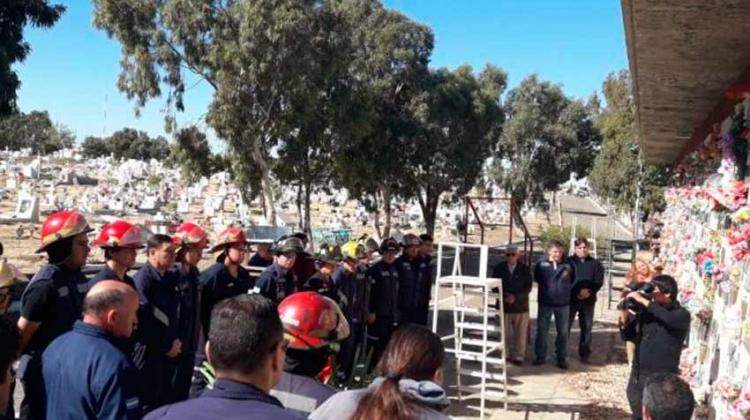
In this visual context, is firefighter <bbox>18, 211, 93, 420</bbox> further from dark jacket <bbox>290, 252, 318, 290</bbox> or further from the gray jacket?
dark jacket <bbox>290, 252, 318, 290</bbox>

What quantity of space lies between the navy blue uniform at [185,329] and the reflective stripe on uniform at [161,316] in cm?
24

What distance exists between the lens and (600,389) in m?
9.01

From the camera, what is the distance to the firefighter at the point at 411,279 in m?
9.38

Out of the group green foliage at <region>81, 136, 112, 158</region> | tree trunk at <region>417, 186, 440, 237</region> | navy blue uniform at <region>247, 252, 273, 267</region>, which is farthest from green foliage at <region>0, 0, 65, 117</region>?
green foliage at <region>81, 136, 112, 158</region>

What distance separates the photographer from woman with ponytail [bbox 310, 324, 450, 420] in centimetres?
221

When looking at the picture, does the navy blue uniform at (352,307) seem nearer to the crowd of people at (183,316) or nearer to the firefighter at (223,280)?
the crowd of people at (183,316)

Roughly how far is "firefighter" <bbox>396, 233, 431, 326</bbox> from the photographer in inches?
152

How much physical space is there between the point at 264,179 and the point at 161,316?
48.4ft

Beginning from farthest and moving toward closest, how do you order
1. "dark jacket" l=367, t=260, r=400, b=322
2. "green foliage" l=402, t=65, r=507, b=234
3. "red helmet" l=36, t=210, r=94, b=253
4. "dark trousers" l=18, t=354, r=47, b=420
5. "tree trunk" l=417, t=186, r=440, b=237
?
"tree trunk" l=417, t=186, r=440, b=237 < "green foliage" l=402, t=65, r=507, b=234 < "dark jacket" l=367, t=260, r=400, b=322 < "red helmet" l=36, t=210, r=94, b=253 < "dark trousers" l=18, t=354, r=47, b=420

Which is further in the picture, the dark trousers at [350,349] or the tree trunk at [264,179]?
the tree trunk at [264,179]

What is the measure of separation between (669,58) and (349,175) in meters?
19.3

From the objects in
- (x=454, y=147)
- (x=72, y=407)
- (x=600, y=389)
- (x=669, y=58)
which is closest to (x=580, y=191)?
(x=454, y=147)

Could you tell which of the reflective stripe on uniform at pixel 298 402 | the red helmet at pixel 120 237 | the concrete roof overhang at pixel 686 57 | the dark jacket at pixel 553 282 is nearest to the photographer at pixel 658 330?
the concrete roof overhang at pixel 686 57

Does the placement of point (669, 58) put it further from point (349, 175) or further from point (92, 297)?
point (349, 175)
